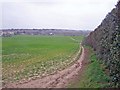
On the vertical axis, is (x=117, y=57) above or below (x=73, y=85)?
above

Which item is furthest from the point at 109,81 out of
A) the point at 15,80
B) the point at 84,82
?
the point at 15,80

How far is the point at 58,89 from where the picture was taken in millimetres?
14227

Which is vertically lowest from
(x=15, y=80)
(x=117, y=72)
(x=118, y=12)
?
(x=15, y=80)

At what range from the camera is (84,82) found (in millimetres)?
15344

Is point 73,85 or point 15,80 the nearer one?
point 73,85

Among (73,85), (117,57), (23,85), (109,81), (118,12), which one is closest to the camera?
(117,57)

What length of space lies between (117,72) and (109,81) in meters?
1.93

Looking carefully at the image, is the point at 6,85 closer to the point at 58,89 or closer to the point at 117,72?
the point at 58,89

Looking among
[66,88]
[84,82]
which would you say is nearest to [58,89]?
[66,88]

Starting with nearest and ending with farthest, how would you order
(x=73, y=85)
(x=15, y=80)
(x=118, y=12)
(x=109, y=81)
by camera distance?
(x=118, y=12)
(x=109, y=81)
(x=73, y=85)
(x=15, y=80)

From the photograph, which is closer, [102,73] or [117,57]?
[117,57]

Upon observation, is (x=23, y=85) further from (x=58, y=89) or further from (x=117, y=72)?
(x=117, y=72)

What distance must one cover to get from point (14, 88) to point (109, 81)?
14.0ft

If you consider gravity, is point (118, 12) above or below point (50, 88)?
above
